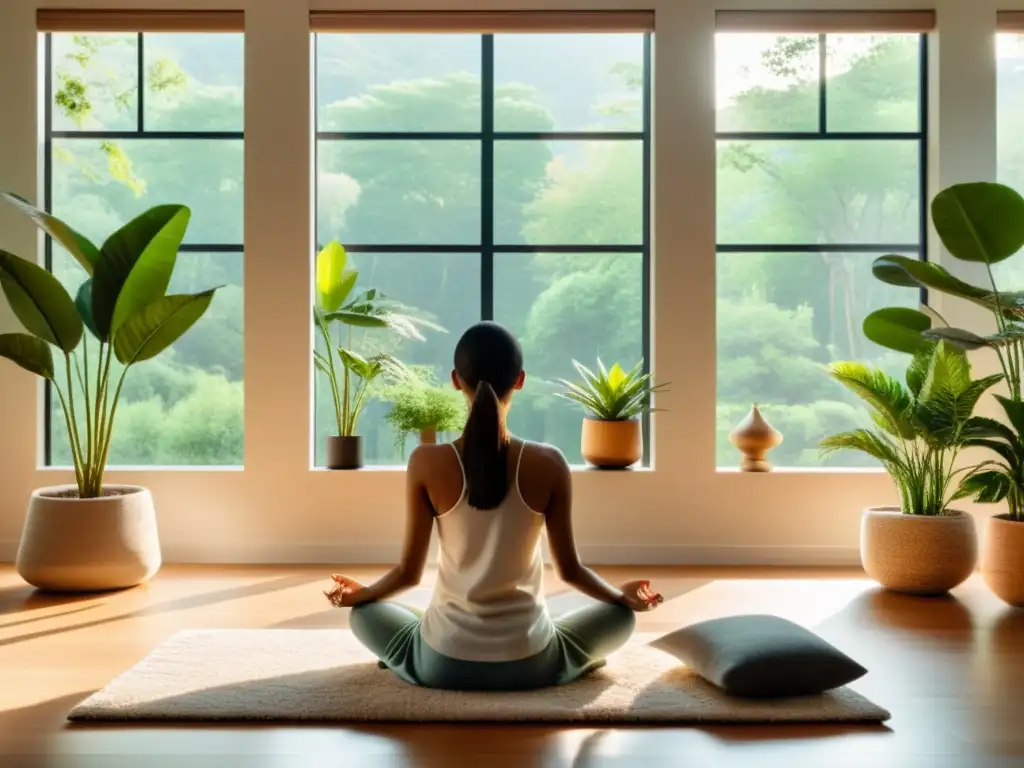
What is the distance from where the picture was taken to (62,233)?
4262 millimetres

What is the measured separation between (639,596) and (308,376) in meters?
2.69

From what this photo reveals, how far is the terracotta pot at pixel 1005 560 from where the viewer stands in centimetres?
415

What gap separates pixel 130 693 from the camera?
2871 millimetres

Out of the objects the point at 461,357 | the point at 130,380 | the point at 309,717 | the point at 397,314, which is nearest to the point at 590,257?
the point at 397,314

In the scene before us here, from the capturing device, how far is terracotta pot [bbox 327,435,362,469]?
511cm

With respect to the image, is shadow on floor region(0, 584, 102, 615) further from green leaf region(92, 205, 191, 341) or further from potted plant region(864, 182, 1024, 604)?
potted plant region(864, 182, 1024, 604)

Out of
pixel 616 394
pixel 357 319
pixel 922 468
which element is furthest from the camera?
pixel 616 394

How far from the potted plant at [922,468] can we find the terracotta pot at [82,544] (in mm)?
2907

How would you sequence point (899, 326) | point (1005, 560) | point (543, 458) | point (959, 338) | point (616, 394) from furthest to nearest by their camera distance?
point (616, 394) < point (899, 326) < point (1005, 560) < point (959, 338) < point (543, 458)

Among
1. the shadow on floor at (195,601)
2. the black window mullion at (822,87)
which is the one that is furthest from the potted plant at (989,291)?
the shadow on floor at (195,601)

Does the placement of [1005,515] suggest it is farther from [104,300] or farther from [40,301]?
[40,301]

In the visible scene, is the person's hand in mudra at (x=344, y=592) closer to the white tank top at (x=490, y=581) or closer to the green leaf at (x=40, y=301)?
the white tank top at (x=490, y=581)

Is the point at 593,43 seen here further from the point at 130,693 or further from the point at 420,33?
the point at 130,693

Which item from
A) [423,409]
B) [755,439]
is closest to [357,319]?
[423,409]
